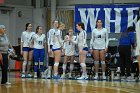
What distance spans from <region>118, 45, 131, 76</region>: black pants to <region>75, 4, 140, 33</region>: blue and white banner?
5878 millimetres

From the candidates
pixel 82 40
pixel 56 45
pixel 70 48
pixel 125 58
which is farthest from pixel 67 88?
pixel 70 48

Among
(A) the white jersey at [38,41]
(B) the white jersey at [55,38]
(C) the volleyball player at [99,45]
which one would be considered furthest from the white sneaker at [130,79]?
(A) the white jersey at [38,41]

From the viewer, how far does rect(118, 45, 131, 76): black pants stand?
1312 cm

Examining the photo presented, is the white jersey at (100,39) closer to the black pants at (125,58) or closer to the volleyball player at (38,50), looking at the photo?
the black pants at (125,58)

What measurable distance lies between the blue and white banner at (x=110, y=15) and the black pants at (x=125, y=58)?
5878 millimetres

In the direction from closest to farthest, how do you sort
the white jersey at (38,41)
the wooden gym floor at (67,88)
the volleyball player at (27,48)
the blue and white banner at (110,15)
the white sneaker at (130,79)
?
the wooden gym floor at (67,88) → the white sneaker at (130,79) → the white jersey at (38,41) → the volleyball player at (27,48) → the blue and white banner at (110,15)

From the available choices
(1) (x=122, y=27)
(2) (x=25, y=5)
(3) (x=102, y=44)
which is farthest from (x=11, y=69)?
(3) (x=102, y=44)

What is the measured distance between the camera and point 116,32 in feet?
63.2

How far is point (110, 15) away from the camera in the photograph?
761 inches

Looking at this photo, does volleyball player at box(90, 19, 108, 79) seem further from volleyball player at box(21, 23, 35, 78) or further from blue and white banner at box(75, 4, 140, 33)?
blue and white banner at box(75, 4, 140, 33)

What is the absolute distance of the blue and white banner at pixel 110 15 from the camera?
19031 mm

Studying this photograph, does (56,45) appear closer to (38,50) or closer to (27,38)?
(38,50)

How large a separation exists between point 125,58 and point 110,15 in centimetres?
642

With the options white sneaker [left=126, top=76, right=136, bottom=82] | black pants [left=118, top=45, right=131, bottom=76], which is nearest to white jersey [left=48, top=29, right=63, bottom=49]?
black pants [left=118, top=45, right=131, bottom=76]
